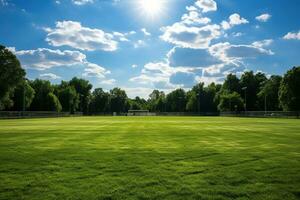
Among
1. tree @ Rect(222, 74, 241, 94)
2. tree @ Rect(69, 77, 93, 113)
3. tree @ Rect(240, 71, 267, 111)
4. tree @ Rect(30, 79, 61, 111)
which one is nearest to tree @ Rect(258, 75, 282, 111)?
tree @ Rect(240, 71, 267, 111)

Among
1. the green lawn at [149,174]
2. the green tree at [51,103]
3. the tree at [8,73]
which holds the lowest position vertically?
the green lawn at [149,174]

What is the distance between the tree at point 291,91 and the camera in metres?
87.4

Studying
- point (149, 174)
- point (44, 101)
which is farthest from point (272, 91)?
point (149, 174)

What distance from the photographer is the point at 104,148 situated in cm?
1334

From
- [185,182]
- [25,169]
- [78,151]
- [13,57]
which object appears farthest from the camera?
[13,57]

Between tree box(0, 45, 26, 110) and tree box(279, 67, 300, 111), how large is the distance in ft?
220

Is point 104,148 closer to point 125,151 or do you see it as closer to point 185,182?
point 125,151

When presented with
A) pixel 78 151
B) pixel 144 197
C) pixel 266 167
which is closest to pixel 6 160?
pixel 78 151

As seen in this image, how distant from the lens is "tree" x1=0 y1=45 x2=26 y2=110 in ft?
271

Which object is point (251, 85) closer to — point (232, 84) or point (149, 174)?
point (232, 84)

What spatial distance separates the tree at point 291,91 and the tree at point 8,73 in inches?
2637

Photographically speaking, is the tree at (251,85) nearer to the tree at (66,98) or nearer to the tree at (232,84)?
the tree at (232,84)

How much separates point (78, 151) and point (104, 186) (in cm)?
528

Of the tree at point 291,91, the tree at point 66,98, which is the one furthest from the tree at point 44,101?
the tree at point 291,91
